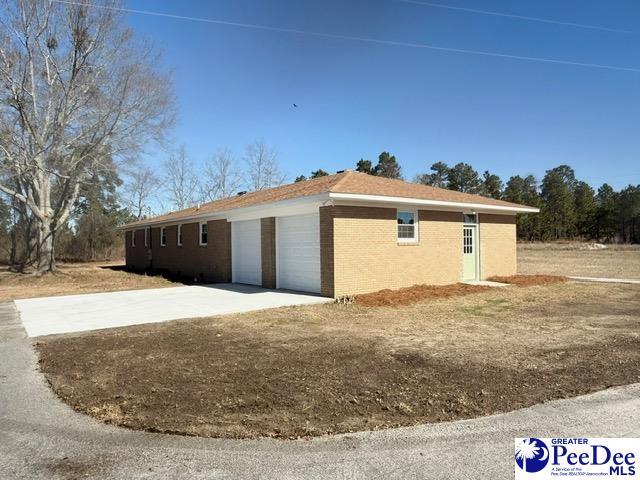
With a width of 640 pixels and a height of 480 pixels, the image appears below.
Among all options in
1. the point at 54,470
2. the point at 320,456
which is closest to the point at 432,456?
the point at 320,456

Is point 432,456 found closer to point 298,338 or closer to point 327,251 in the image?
point 298,338

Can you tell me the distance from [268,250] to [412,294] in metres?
5.32

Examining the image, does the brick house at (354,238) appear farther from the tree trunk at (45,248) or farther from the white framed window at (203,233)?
the tree trunk at (45,248)

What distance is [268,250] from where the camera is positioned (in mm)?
15922

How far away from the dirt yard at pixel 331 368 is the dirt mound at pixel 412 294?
1.90 m

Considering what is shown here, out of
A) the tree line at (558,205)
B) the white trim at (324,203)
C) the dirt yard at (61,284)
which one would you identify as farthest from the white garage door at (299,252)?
the tree line at (558,205)

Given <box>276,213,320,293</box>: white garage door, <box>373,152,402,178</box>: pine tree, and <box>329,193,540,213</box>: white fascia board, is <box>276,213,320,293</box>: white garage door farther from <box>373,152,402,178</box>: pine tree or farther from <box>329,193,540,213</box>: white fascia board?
<box>373,152,402,178</box>: pine tree

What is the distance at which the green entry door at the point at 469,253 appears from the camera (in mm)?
17050

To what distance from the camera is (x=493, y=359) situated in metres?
6.22

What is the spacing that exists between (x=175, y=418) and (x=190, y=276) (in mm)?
18164

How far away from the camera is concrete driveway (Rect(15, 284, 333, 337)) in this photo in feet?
32.2

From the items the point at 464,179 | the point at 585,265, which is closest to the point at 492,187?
the point at 464,179

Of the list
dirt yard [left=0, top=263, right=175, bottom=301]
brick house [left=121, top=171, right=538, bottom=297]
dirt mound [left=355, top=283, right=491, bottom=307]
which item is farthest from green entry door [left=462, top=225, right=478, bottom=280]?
dirt yard [left=0, top=263, right=175, bottom=301]

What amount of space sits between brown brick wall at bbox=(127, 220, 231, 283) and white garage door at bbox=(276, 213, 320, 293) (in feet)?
12.4
